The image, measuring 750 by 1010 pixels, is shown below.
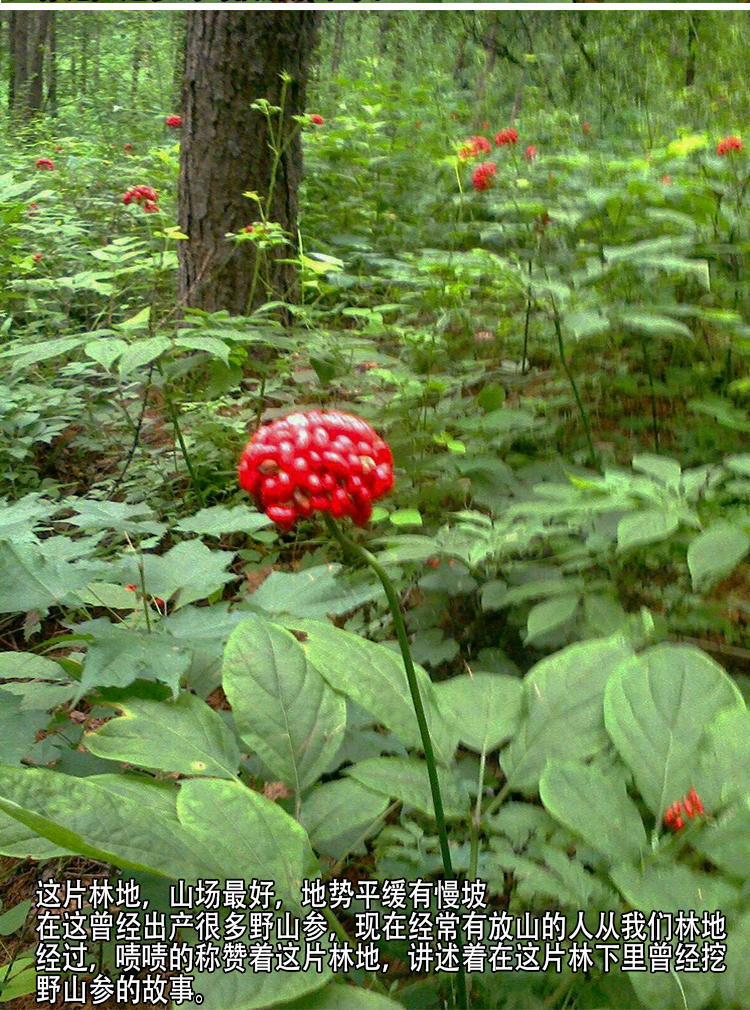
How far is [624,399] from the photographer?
2242 millimetres

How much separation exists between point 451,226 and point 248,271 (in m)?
0.87

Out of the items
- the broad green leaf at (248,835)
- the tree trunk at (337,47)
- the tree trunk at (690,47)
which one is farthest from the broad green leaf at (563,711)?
the tree trunk at (337,47)

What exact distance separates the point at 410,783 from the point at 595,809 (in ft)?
0.63

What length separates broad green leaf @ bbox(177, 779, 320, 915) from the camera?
0.71m

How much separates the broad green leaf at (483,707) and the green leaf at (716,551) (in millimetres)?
339

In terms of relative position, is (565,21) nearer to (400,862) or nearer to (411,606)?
(411,606)

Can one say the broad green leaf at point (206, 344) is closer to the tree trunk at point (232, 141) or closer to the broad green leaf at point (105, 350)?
the broad green leaf at point (105, 350)

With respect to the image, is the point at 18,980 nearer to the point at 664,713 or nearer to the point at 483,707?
the point at 483,707

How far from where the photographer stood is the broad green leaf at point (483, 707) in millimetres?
888

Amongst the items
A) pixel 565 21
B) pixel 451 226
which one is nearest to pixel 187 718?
pixel 451 226

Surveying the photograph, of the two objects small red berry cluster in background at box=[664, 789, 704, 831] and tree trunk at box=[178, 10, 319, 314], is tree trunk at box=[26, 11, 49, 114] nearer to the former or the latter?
tree trunk at box=[178, 10, 319, 314]

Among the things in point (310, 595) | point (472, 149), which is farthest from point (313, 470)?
point (472, 149)

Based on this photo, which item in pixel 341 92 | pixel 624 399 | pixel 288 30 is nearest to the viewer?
pixel 624 399

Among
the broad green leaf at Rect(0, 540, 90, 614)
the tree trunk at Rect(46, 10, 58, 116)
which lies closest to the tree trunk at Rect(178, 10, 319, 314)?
the broad green leaf at Rect(0, 540, 90, 614)
